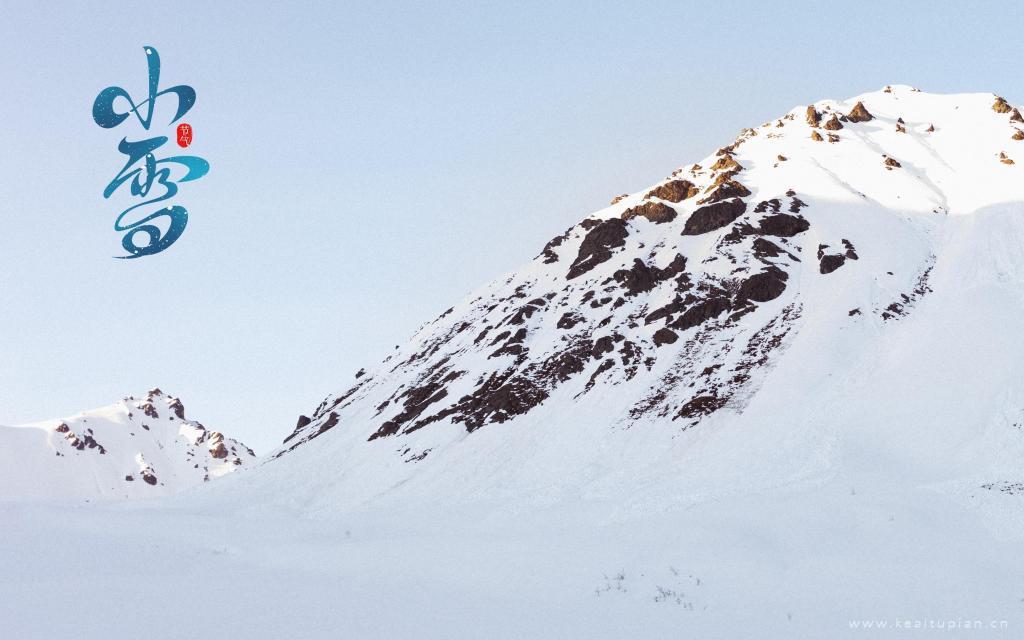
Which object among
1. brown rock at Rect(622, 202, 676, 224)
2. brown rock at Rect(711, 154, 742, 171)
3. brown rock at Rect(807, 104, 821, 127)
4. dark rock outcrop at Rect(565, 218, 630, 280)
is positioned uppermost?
brown rock at Rect(807, 104, 821, 127)

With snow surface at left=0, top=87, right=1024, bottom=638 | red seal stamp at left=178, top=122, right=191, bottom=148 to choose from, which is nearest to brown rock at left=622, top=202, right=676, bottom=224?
snow surface at left=0, top=87, right=1024, bottom=638

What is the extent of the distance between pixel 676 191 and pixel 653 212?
16.3ft

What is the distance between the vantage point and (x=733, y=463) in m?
32.5

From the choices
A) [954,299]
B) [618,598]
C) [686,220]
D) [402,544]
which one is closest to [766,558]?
[618,598]

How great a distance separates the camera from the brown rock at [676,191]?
75688 millimetres

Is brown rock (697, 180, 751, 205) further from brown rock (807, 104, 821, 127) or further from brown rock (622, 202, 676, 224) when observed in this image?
brown rock (807, 104, 821, 127)

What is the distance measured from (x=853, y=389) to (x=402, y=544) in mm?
26739

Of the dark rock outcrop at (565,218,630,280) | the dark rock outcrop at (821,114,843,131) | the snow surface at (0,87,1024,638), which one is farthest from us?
the dark rock outcrop at (821,114,843,131)

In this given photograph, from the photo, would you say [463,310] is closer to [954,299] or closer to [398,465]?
[398,465]

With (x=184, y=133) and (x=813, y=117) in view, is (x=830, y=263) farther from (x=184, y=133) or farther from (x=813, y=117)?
(x=184, y=133)

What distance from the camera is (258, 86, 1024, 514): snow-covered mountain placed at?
3756cm

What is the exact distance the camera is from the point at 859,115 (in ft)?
278

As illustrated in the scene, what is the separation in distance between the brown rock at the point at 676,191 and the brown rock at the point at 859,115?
24806mm

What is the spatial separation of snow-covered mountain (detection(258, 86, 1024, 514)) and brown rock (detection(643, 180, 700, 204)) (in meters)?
0.20
